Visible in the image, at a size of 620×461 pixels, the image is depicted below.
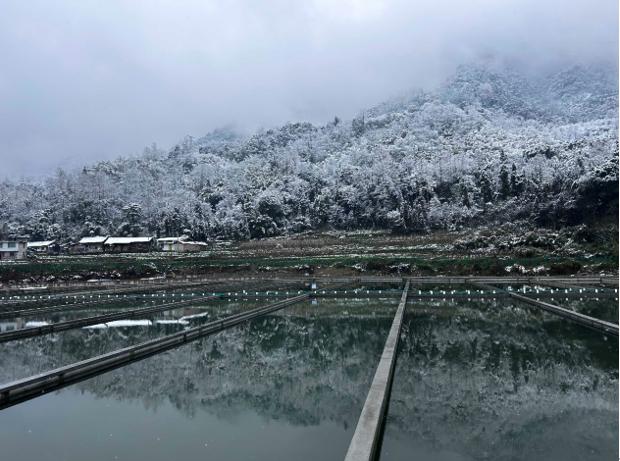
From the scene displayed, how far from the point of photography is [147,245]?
79.1 metres

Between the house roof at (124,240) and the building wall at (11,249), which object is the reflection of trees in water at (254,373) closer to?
the building wall at (11,249)

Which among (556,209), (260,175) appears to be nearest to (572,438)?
(556,209)

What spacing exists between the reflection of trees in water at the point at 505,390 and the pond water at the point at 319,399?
1.3 inches

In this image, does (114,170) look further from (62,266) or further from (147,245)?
(62,266)

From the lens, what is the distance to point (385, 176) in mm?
98750

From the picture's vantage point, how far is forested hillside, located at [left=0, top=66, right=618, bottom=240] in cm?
8338

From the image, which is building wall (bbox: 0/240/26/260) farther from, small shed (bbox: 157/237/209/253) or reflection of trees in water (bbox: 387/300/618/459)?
reflection of trees in water (bbox: 387/300/618/459)

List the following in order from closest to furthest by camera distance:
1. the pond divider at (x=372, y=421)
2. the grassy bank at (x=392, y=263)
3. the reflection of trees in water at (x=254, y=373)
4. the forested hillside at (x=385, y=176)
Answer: the pond divider at (x=372, y=421), the reflection of trees in water at (x=254, y=373), the grassy bank at (x=392, y=263), the forested hillside at (x=385, y=176)

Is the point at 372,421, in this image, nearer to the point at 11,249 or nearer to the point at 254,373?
the point at 254,373

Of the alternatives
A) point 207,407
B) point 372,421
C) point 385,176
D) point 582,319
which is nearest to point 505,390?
point 372,421

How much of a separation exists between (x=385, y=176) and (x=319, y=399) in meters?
92.2

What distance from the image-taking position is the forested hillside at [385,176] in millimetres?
83375

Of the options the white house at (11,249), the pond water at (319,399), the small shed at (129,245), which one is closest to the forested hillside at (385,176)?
Result: the small shed at (129,245)

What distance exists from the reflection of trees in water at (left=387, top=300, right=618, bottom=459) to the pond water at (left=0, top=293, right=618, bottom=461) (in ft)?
0.11
